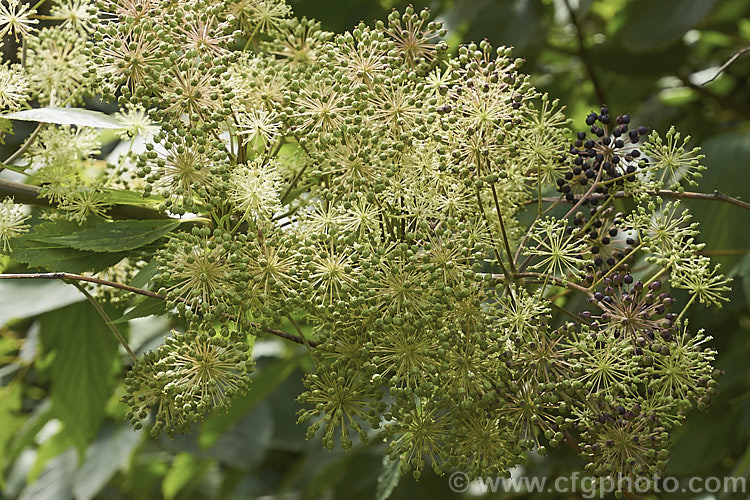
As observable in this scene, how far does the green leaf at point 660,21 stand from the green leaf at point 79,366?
1.88m

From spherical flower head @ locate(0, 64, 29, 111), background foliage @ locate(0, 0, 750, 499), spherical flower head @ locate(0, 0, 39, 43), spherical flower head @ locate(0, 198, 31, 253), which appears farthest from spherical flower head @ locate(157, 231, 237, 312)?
background foliage @ locate(0, 0, 750, 499)

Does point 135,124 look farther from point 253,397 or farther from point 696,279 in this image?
point 253,397

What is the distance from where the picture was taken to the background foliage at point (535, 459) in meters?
2.16

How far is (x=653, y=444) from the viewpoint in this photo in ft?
3.43

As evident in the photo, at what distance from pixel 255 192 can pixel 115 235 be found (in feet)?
0.91

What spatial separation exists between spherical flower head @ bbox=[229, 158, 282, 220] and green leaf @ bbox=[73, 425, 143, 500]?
216cm

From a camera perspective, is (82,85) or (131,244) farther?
(82,85)

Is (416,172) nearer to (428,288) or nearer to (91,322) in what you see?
(428,288)

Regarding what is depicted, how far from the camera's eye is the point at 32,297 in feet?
6.83

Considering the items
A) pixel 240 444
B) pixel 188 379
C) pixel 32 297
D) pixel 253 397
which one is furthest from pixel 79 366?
pixel 188 379

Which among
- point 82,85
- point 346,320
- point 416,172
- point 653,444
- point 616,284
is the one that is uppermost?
point 82,85

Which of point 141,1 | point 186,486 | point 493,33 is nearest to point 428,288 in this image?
point 141,1

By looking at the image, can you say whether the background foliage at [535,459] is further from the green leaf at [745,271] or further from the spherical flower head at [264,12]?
the spherical flower head at [264,12]

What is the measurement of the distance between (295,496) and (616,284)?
365 cm
